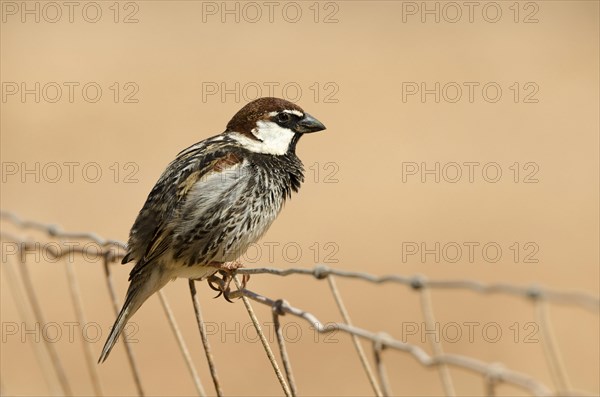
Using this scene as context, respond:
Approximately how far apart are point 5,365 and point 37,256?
2.63 m

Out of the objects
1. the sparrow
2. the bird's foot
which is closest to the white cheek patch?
the sparrow

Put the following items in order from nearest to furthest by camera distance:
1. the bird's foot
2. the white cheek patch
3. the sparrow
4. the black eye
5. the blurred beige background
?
the bird's foot → the sparrow → the white cheek patch → the black eye → the blurred beige background

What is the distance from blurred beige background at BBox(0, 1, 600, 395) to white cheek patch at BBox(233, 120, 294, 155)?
1.50 meters

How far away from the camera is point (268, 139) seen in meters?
5.17

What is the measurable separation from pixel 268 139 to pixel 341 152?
1009 cm

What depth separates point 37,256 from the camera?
11.3 metres

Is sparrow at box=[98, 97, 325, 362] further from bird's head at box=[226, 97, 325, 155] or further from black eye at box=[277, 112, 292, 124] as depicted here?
black eye at box=[277, 112, 292, 124]

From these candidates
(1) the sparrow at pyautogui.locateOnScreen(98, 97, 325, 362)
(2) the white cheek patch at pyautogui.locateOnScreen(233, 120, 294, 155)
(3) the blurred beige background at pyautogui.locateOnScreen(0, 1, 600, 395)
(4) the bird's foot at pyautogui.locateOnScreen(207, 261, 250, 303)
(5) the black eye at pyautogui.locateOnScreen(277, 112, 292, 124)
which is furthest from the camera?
(3) the blurred beige background at pyautogui.locateOnScreen(0, 1, 600, 395)

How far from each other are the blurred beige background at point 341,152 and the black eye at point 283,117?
155cm

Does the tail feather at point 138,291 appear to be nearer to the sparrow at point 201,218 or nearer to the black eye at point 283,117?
the sparrow at point 201,218

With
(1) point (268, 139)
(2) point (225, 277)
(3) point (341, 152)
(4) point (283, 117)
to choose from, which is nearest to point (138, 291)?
(2) point (225, 277)

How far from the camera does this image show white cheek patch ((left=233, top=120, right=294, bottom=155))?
512 centimetres

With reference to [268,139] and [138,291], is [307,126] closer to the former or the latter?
[268,139]

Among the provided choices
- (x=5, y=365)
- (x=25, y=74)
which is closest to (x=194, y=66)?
(x=25, y=74)
